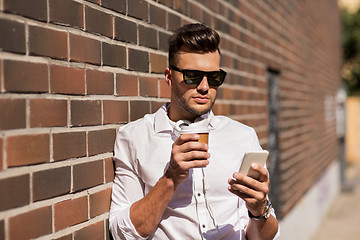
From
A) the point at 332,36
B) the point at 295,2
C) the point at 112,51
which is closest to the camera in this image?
the point at 112,51

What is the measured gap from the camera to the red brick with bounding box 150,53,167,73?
9.21ft

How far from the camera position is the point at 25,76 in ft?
5.72

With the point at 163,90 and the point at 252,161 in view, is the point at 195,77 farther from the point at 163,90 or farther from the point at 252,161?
the point at 163,90

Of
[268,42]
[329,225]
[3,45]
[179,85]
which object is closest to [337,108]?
[329,225]

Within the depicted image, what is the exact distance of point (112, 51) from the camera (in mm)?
2377

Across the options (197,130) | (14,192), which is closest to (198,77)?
(197,130)

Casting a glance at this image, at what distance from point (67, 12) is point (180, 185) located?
0.97 metres

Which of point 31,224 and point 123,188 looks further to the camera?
point 123,188

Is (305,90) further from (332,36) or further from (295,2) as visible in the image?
(332,36)

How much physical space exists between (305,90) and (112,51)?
6005 mm

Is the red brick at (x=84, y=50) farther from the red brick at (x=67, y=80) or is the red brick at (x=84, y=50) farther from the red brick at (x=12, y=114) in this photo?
the red brick at (x=12, y=114)

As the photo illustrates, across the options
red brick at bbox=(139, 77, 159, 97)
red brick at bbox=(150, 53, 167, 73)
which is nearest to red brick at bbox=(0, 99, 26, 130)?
red brick at bbox=(139, 77, 159, 97)

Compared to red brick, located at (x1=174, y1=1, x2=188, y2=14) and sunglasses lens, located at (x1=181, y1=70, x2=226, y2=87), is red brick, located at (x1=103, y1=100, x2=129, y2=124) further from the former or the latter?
red brick, located at (x1=174, y1=1, x2=188, y2=14)

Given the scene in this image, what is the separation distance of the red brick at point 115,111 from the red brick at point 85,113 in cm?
7
